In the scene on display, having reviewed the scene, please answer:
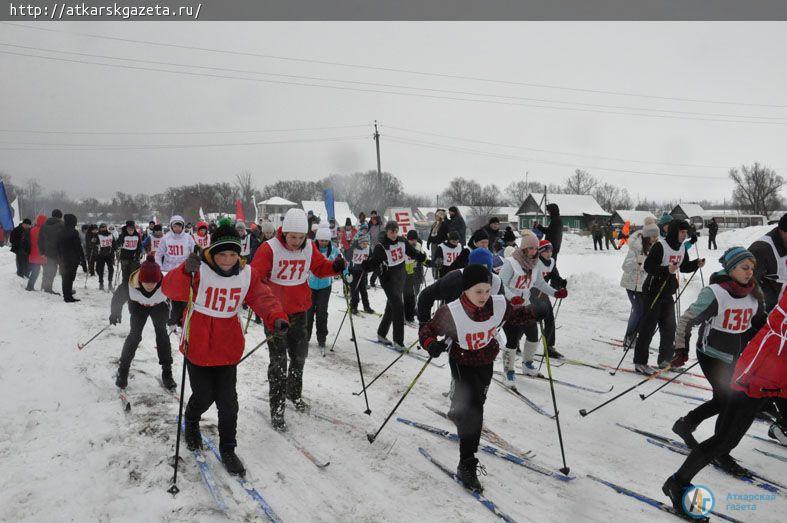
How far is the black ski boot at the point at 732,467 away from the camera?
380 centimetres

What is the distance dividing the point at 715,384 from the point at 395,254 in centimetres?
479

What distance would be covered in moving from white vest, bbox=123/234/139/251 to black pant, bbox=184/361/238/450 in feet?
31.1

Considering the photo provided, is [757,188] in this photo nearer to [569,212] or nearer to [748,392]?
[569,212]

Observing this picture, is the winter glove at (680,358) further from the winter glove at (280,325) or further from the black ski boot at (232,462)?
the black ski boot at (232,462)

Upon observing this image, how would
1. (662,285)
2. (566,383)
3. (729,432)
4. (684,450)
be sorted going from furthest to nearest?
1. (662,285)
2. (566,383)
3. (684,450)
4. (729,432)

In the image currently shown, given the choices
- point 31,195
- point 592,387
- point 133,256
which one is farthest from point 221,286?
point 31,195

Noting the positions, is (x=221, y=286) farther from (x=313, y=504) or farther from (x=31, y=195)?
(x=31, y=195)

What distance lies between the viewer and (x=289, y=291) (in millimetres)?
4688

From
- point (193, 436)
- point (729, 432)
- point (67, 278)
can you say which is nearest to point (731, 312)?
point (729, 432)

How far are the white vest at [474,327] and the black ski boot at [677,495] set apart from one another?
1.70 m

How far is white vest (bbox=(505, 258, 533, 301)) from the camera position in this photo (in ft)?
18.9

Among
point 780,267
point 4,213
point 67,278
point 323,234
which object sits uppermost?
point 4,213

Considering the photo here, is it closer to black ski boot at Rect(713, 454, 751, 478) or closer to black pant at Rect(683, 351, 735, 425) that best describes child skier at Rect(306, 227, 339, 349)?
black pant at Rect(683, 351, 735, 425)

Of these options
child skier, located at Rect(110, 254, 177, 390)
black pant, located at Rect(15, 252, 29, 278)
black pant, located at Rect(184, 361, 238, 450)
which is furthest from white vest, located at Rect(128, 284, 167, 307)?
black pant, located at Rect(15, 252, 29, 278)
